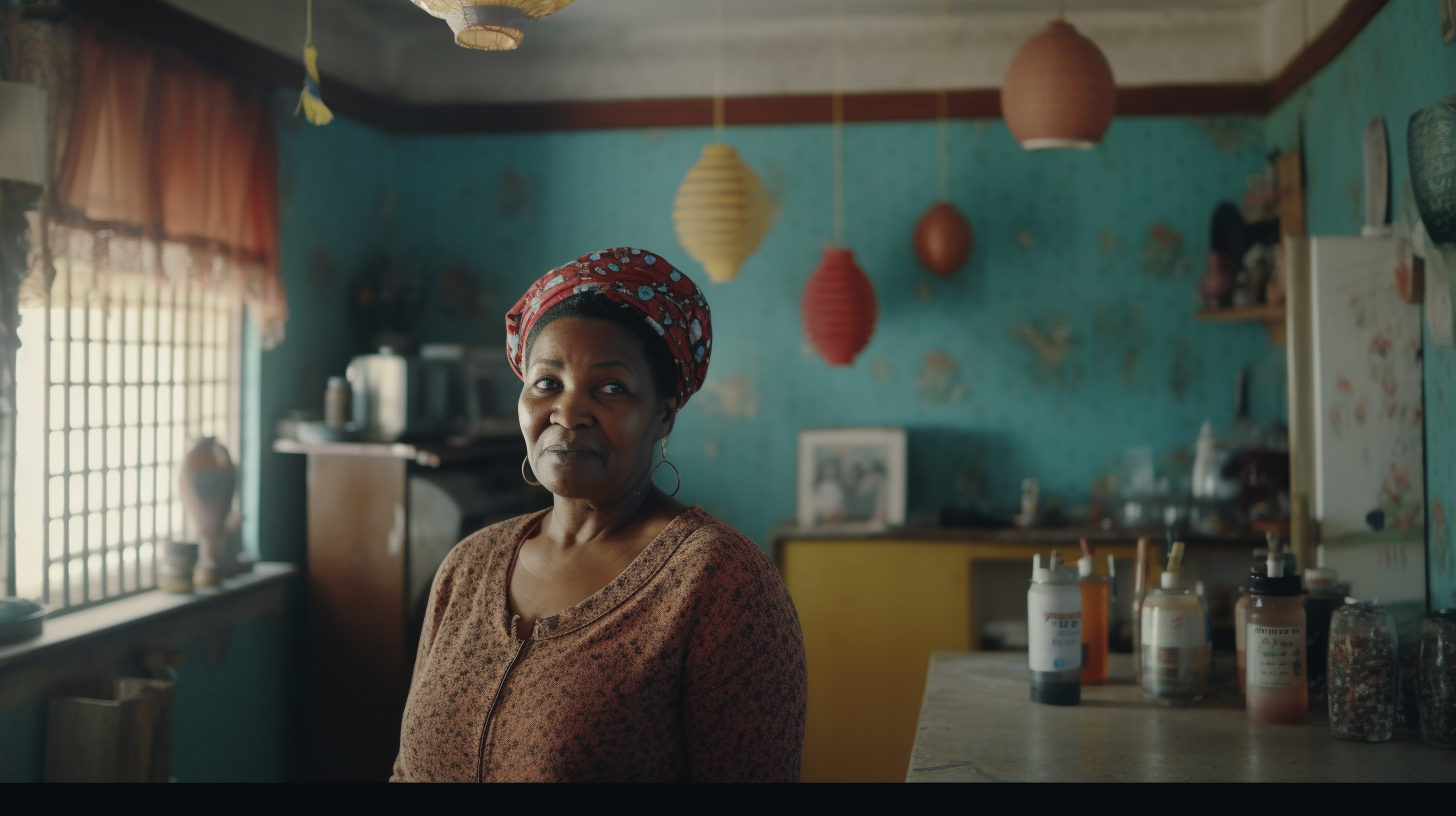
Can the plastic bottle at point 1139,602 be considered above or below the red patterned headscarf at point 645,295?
below

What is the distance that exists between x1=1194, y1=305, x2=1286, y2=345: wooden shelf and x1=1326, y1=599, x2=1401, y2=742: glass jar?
7.03 feet

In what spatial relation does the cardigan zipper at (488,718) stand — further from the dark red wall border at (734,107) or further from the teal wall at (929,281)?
the teal wall at (929,281)

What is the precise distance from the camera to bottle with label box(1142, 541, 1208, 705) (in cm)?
210

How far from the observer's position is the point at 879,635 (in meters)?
4.04

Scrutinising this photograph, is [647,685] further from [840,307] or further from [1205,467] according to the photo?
[1205,467]

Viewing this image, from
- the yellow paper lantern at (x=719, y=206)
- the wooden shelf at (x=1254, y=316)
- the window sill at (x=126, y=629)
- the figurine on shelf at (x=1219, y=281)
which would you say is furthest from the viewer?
the figurine on shelf at (x=1219, y=281)

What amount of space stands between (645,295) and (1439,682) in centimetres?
145

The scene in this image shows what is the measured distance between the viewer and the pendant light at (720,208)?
3600 millimetres

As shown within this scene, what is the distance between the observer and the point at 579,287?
4.70ft

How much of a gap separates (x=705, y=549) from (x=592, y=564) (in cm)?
19

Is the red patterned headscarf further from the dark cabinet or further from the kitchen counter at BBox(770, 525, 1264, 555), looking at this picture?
the kitchen counter at BBox(770, 525, 1264, 555)

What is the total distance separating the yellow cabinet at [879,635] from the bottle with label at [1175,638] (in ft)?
6.06

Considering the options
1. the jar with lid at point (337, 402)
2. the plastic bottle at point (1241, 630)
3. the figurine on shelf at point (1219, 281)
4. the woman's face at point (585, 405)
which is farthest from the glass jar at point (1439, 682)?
the jar with lid at point (337, 402)

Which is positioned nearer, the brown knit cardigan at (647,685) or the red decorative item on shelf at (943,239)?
the brown knit cardigan at (647,685)
